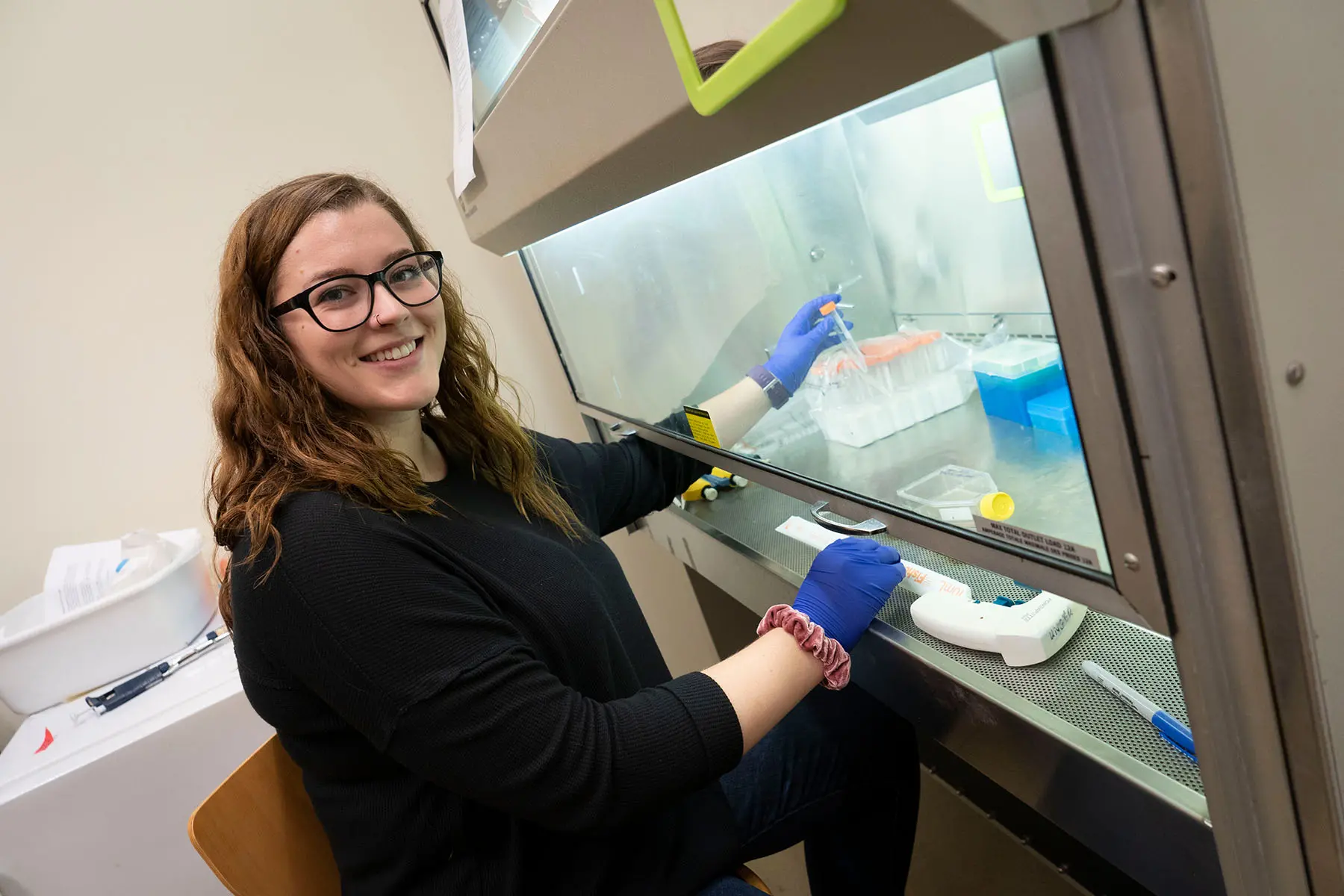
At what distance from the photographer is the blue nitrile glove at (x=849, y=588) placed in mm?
929

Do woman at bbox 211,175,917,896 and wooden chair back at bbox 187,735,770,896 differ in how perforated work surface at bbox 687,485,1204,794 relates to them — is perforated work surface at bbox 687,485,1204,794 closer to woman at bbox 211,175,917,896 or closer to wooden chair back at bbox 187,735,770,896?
woman at bbox 211,175,917,896

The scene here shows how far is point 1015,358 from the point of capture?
959mm

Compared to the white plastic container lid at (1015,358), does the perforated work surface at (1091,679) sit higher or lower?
lower

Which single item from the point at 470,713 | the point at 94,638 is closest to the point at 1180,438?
the point at 470,713

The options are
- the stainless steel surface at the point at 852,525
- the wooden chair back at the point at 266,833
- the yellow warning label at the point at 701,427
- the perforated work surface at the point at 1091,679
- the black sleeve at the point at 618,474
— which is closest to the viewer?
the perforated work surface at the point at 1091,679

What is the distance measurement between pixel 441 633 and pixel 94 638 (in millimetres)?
1177

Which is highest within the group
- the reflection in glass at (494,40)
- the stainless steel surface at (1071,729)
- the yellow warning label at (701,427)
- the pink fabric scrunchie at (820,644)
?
the reflection in glass at (494,40)

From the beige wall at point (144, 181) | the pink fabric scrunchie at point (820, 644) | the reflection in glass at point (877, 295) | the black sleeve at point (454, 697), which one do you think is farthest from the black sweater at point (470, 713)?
the beige wall at point (144, 181)

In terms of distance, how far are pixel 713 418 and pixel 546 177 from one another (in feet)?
1.41

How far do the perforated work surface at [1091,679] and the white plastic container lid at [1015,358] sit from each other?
0.24m

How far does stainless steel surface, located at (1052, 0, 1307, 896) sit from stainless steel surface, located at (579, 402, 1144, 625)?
0.06 m

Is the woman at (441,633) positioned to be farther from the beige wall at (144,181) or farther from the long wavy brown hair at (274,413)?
the beige wall at (144,181)

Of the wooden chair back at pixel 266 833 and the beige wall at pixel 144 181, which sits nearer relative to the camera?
the wooden chair back at pixel 266 833

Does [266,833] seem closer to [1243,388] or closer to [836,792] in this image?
[836,792]
